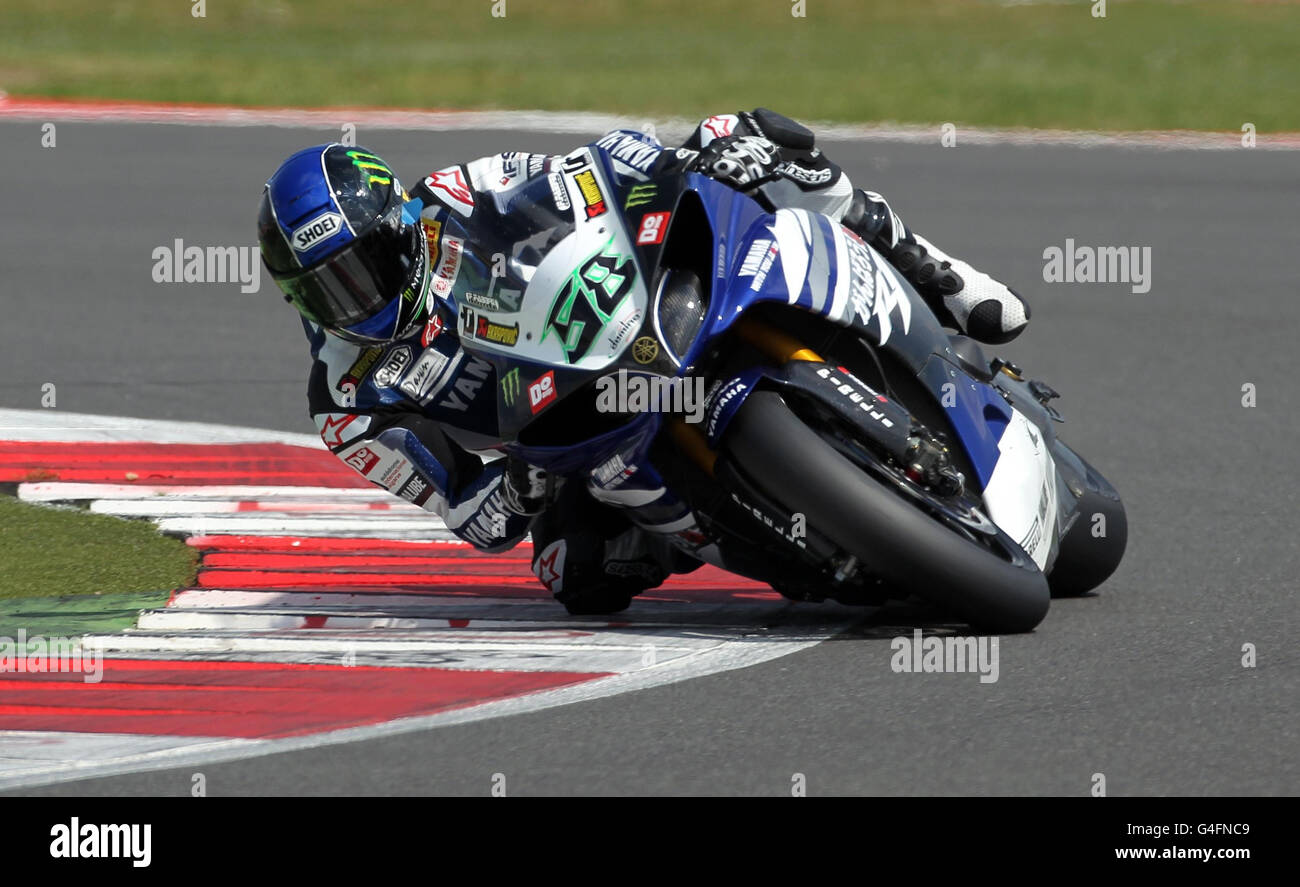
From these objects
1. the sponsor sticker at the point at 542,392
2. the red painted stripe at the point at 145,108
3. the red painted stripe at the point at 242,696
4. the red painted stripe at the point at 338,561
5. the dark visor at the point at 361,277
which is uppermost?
the red painted stripe at the point at 145,108

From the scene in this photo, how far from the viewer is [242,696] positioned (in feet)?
16.3

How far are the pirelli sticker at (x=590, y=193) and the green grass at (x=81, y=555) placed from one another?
2054 mm

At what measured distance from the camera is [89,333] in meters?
10.3

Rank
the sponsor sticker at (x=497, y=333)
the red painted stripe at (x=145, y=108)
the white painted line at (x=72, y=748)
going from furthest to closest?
the red painted stripe at (x=145, y=108) < the sponsor sticker at (x=497, y=333) < the white painted line at (x=72, y=748)

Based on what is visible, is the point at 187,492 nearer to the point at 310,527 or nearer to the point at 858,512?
the point at 310,527

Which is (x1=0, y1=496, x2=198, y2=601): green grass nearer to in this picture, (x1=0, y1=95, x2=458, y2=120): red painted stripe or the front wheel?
the front wheel

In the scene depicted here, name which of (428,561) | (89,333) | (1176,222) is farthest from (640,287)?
(1176,222)

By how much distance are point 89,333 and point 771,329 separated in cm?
617

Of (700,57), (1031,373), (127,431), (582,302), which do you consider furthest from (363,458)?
(700,57)

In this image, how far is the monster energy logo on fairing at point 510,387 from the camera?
495 centimetres

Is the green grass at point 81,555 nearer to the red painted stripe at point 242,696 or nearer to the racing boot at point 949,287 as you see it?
the red painted stripe at point 242,696

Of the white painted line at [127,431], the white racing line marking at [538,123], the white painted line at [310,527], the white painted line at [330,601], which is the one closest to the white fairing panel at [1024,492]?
the white painted line at [330,601]

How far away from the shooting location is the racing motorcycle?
482 centimetres

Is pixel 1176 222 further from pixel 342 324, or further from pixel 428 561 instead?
pixel 342 324
